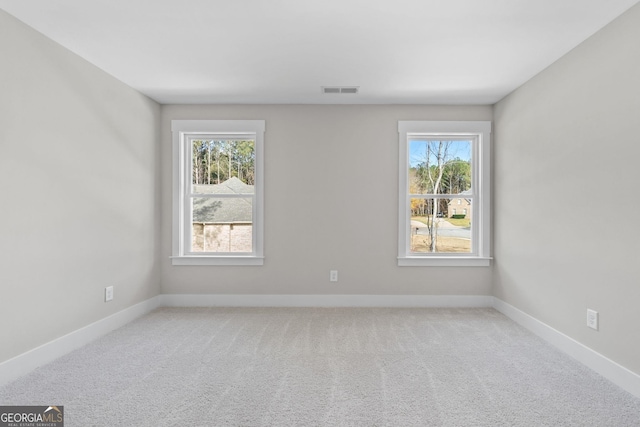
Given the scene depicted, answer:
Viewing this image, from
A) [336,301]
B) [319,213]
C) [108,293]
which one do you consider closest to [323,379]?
[336,301]

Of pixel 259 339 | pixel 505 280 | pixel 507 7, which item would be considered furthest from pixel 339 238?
pixel 507 7

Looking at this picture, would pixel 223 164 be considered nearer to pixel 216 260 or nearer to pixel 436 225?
pixel 216 260

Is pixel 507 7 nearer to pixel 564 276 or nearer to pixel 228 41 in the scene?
pixel 228 41

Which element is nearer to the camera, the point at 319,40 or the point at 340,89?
the point at 319,40

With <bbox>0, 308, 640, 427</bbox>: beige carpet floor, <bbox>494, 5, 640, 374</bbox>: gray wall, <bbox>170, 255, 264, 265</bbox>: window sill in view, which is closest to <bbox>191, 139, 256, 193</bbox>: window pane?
<bbox>170, 255, 264, 265</bbox>: window sill

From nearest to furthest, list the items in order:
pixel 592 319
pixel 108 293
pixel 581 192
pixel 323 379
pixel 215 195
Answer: pixel 323 379 < pixel 592 319 < pixel 581 192 < pixel 108 293 < pixel 215 195

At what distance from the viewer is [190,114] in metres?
4.23

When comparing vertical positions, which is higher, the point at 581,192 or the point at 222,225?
the point at 581,192

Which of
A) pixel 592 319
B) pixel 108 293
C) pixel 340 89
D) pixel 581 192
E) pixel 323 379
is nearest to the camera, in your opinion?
pixel 323 379

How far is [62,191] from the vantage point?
2775mm

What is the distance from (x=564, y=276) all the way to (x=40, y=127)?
168 inches

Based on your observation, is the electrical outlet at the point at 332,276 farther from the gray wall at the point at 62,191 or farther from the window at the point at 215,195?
the gray wall at the point at 62,191

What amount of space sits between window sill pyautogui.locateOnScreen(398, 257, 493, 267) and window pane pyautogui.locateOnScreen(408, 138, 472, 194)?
2.69 ft

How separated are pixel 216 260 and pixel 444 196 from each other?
287cm
